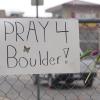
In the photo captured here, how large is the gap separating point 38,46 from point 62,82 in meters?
1.98

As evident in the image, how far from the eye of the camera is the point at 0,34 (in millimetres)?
4105

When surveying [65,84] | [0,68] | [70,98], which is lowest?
[70,98]

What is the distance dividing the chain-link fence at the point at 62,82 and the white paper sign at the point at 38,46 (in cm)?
22

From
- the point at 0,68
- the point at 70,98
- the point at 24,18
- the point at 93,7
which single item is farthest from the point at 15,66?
the point at 93,7

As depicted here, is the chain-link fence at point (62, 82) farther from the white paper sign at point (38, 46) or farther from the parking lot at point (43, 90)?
the white paper sign at point (38, 46)

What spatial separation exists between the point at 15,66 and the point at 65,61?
0.45 m

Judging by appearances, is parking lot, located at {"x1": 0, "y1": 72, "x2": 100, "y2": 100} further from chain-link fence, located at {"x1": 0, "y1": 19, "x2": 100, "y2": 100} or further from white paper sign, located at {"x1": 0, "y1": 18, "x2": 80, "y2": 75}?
white paper sign, located at {"x1": 0, "y1": 18, "x2": 80, "y2": 75}

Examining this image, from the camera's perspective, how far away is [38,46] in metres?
4.21

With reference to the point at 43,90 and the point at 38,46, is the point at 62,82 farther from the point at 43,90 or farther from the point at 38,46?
the point at 38,46

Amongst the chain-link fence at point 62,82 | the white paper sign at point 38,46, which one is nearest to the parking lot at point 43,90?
the chain-link fence at point 62,82

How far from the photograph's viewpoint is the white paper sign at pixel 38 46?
413cm

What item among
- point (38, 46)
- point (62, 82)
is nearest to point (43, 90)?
point (62, 82)

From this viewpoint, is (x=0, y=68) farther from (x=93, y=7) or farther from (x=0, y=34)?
(x=93, y=7)

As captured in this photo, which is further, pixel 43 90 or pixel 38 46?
pixel 43 90
